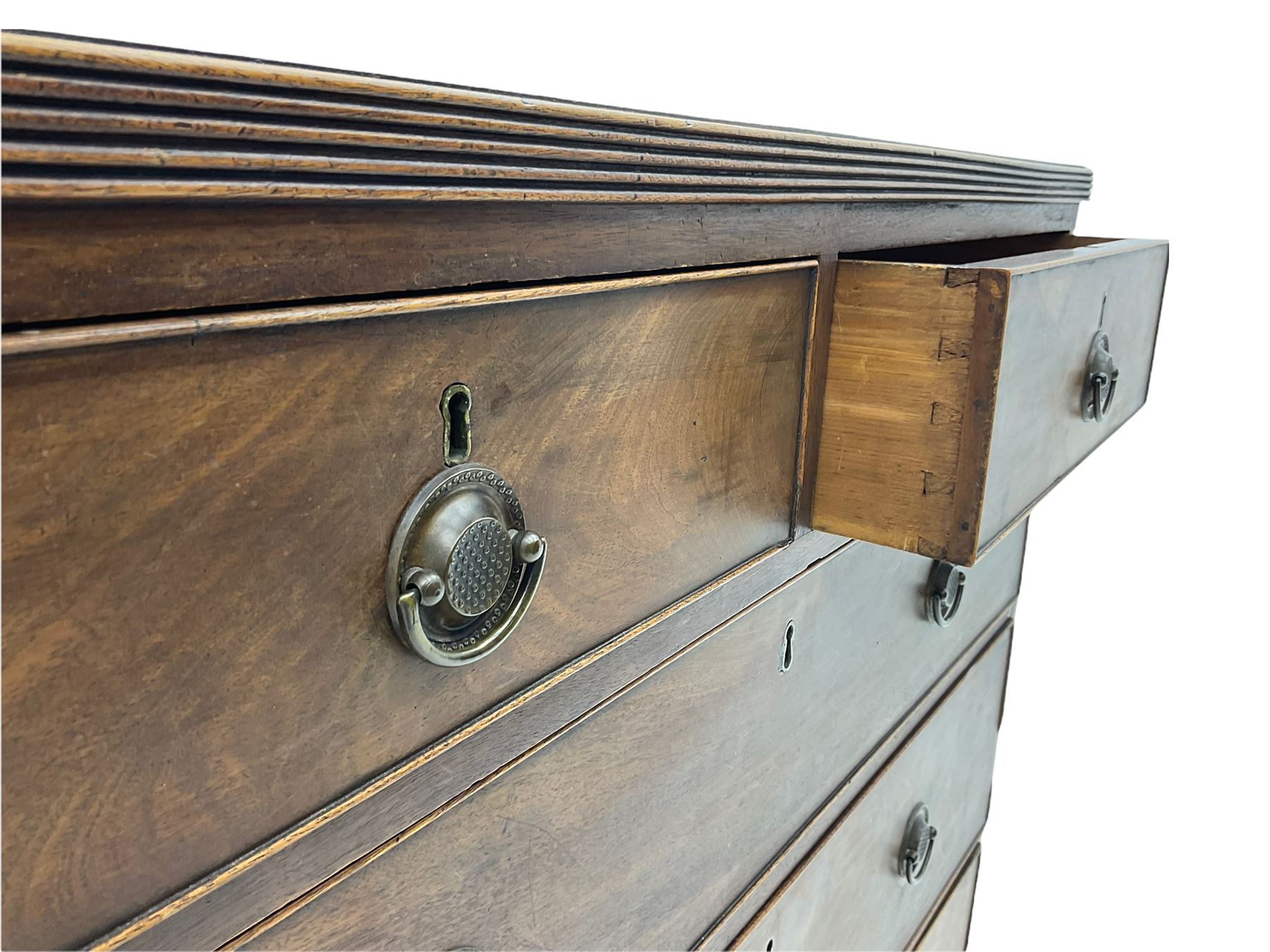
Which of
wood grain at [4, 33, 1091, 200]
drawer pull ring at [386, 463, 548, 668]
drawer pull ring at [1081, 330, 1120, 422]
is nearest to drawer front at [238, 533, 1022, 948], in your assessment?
drawer pull ring at [386, 463, 548, 668]

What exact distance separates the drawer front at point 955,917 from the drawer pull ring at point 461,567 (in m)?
1.20

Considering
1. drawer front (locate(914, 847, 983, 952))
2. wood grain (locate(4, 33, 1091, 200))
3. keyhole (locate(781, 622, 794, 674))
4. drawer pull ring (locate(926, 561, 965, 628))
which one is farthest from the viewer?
drawer front (locate(914, 847, 983, 952))

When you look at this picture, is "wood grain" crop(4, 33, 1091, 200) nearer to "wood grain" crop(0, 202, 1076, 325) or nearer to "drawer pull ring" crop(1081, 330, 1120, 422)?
"wood grain" crop(0, 202, 1076, 325)

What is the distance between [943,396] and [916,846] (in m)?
0.77

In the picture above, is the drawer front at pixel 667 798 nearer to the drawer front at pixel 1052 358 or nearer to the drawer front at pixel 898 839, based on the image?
the drawer front at pixel 898 839

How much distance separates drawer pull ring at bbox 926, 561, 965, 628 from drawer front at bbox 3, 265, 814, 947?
2.14 feet

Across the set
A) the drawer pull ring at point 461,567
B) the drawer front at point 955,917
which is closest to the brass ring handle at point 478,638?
the drawer pull ring at point 461,567

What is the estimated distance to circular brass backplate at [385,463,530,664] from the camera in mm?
528

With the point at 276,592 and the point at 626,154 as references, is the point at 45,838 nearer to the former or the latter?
the point at 276,592

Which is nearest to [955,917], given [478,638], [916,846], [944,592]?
[916,846]

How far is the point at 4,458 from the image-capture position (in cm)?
37

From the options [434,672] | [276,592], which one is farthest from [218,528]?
[434,672]

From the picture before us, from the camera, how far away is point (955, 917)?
1.74 m

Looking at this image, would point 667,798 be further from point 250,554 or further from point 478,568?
point 250,554
